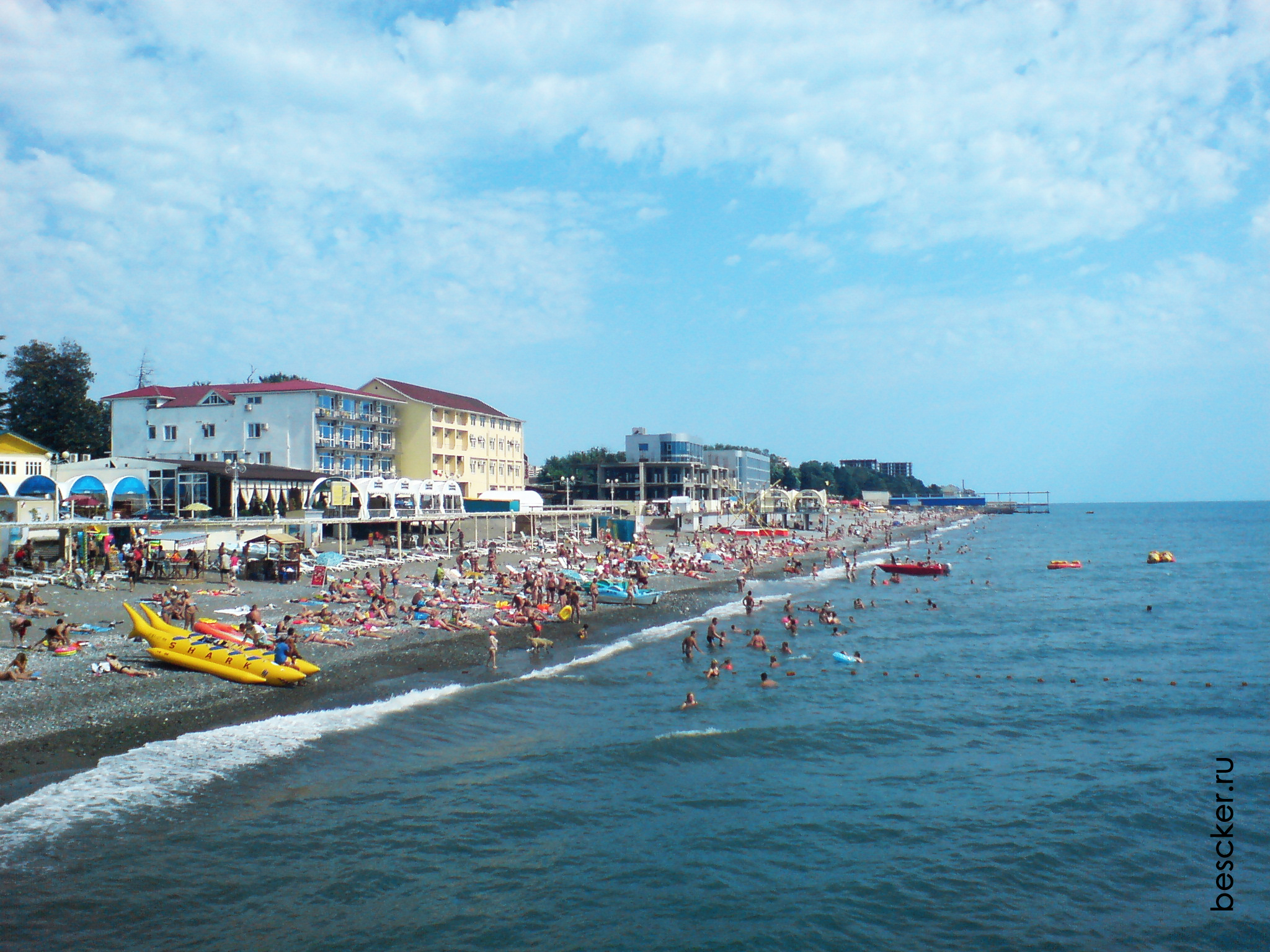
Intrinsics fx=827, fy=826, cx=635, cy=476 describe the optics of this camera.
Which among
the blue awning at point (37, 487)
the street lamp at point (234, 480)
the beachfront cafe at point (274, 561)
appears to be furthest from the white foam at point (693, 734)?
the blue awning at point (37, 487)

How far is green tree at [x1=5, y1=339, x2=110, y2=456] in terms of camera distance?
5800 centimetres

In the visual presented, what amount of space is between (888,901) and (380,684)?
565 inches

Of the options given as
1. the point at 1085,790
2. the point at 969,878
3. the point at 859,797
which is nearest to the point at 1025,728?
the point at 1085,790

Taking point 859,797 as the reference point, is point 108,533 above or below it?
above

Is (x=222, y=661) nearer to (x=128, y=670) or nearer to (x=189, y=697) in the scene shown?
(x=189, y=697)

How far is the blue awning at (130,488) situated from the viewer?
38625mm

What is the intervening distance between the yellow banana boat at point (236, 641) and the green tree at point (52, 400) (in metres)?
44.9

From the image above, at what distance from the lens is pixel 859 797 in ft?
53.3

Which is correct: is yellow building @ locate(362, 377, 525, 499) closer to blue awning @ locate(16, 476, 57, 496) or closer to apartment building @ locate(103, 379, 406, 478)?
apartment building @ locate(103, 379, 406, 478)

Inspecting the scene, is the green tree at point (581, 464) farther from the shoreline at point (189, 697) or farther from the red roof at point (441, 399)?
the shoreline at point (189, 697)

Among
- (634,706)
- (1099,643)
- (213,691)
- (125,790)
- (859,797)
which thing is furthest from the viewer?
(1099,643)

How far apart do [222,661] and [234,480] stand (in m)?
23.5

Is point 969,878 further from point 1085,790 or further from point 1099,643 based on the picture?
point 1099,643

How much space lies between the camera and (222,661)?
68.6 ft
